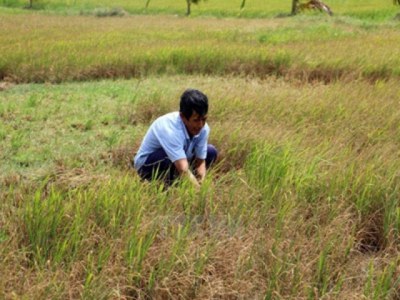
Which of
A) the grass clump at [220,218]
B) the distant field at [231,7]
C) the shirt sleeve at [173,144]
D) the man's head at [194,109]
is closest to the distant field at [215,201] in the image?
the grass clump at [220,218]

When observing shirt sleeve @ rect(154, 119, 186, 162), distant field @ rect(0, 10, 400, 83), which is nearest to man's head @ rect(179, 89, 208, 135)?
shirt sleeve @ rect(154, 119, 186, 162)

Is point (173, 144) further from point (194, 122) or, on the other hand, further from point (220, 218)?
point (220, 218)

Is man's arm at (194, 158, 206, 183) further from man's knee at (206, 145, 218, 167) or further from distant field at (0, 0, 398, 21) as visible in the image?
distant field at (0, 0, 398, 21)

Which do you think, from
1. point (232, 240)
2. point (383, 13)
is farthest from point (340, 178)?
point (383, 13)

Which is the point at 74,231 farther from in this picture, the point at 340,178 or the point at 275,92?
the point at 275,92

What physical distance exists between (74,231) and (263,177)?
1257 mm

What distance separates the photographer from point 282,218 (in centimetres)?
250

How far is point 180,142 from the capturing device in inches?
116

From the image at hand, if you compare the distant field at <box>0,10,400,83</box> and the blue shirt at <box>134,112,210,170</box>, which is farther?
the distant field at <box>0,10,400,83</box>

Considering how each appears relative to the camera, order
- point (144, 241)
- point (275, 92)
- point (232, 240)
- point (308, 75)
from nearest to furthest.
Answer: point (144, 241), point (232, 240), point (275, 92), point (308, 75)

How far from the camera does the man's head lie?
2.82 metres

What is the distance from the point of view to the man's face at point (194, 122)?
2.88 meters

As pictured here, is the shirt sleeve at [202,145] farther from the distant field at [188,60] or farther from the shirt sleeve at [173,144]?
the distant field at [188,60]

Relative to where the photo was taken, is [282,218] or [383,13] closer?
[282,218]
